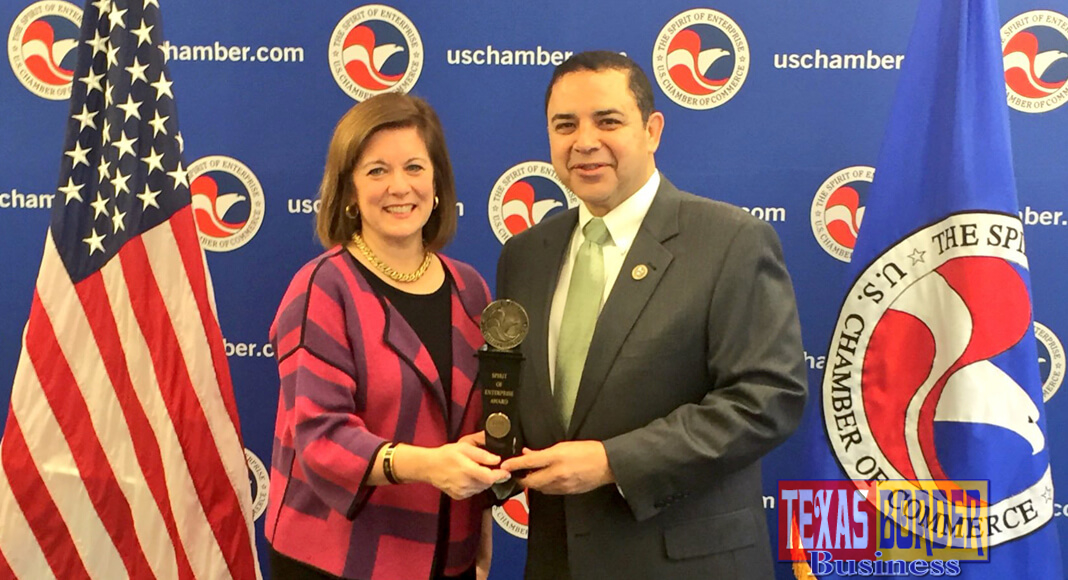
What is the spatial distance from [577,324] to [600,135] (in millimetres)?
433

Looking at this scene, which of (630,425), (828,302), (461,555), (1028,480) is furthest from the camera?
(828,302)

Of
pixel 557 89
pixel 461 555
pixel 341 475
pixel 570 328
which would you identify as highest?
pixel 557 89

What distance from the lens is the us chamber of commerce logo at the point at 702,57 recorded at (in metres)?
2.71

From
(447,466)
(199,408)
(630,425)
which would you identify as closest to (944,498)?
(630,425)

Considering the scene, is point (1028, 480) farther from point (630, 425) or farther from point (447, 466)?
point (447, 466)

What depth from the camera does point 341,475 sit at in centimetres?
173

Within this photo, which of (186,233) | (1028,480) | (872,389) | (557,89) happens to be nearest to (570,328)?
(557,89)

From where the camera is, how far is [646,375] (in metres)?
1.77

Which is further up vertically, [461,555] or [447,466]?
[447,466]

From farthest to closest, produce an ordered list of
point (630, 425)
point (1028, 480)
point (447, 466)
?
point (1028, 480)
point (630, 425)
point (447, 466)

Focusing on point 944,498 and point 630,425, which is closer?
point 630,425

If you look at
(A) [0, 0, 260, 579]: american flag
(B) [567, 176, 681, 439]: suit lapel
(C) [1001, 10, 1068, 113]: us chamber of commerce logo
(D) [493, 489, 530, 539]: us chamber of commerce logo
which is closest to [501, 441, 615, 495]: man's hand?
(B) [567, 176, 681, 439]: suit lapel

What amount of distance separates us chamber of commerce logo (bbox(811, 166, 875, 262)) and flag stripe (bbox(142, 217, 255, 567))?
189 cm

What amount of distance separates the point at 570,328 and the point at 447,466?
421mm
